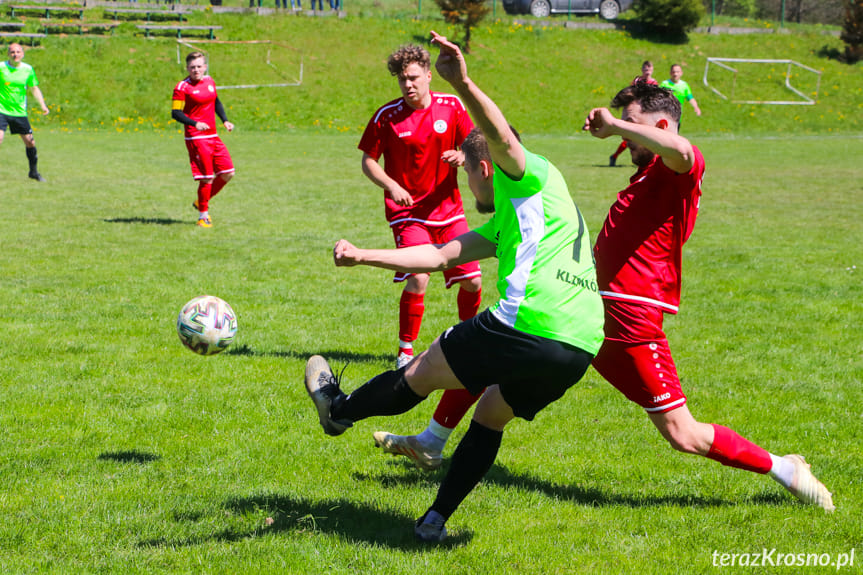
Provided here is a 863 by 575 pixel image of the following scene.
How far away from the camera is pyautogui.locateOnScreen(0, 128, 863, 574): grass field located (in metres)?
3.85

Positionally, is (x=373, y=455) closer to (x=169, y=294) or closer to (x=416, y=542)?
(x=416, y=542)

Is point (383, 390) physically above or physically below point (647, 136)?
below

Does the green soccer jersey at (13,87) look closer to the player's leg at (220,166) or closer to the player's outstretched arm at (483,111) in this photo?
the player's leg at (220,166)

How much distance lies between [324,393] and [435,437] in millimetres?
853

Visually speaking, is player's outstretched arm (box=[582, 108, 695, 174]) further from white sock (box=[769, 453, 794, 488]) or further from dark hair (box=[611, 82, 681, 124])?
white sock (box=[769, 453, 794, 488])

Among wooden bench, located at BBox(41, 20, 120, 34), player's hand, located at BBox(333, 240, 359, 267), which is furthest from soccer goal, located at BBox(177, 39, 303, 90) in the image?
player's hand, located at BBox(333, 240, 359, 267)

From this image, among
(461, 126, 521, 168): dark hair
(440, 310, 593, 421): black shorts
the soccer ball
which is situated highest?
(461, 126, 521, 168): dark hair

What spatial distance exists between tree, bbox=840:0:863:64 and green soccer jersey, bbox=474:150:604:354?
4796 cm

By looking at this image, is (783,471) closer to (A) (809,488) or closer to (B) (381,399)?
(A) (809,488)

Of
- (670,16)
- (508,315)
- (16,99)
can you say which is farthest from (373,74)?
(508,315)

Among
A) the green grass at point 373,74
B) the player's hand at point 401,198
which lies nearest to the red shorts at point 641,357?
the player's hand at point 401,198

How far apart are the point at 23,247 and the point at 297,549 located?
8760 millimetres

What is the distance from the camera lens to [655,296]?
4.20 m

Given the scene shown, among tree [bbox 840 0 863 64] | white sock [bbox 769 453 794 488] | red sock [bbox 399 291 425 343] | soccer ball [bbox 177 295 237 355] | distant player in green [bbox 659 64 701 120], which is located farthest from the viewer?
tree [bbox 840 0 863 64]
